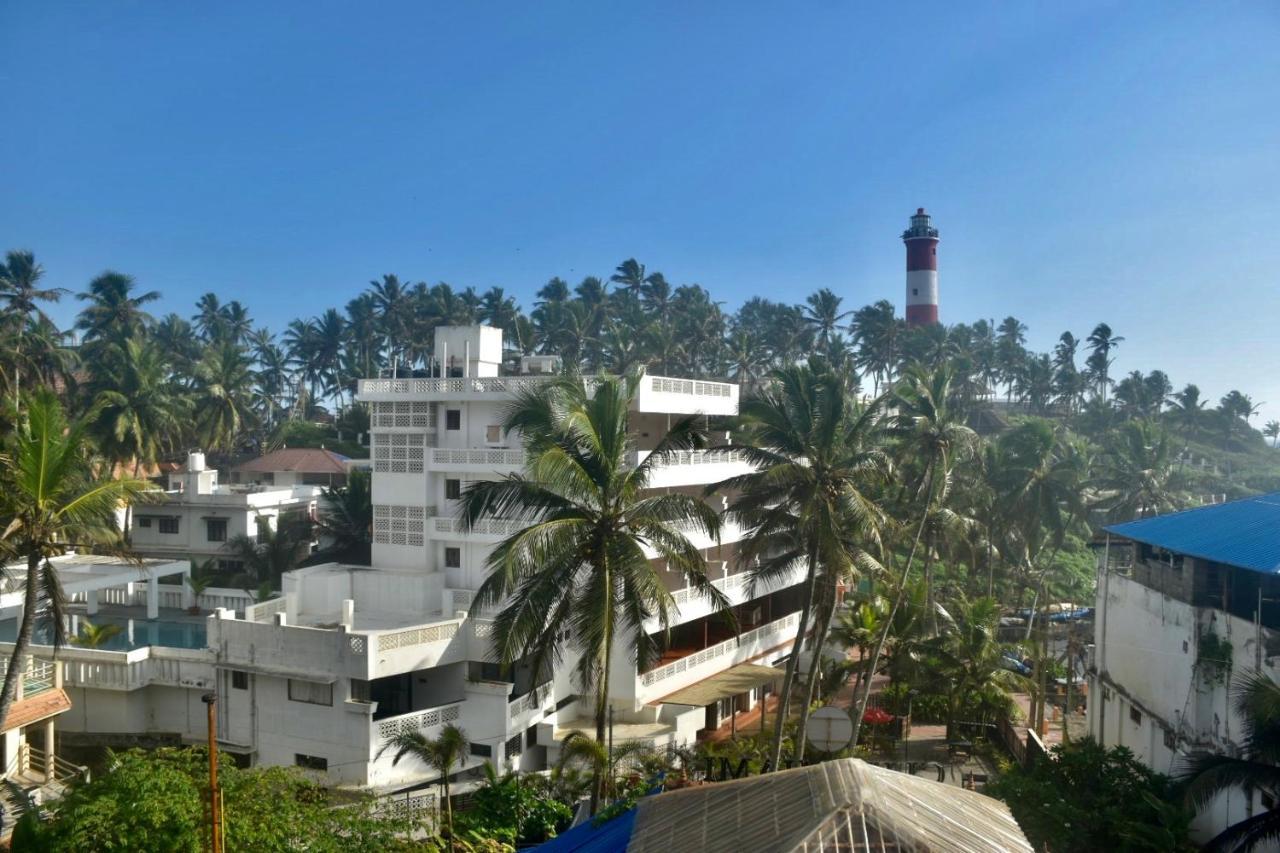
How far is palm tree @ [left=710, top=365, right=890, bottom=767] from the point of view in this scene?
20938mm

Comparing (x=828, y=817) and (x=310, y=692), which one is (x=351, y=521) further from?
(x=828, y=817)

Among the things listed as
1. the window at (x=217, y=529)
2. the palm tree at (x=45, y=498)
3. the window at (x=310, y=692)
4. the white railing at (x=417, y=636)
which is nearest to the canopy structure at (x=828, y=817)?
the palm tree at (x=45, y=498)

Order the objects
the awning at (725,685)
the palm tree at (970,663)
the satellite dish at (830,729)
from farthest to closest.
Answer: the awning at (725,685) → the palm tree at (970,663) → the satellite dish at (830,729)

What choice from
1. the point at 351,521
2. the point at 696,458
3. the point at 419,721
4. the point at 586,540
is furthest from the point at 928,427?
the point at 351,521

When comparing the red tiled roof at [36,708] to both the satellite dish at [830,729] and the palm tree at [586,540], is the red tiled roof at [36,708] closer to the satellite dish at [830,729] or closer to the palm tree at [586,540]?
the palm tree at [586,540]

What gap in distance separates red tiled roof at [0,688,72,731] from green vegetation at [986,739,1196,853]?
2063cm

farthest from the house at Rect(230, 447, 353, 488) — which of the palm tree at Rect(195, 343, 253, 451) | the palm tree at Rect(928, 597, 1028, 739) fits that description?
the palm tree at Rect(928, 597, 1028, 739)

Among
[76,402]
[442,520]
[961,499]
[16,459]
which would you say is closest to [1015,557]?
[961,499]

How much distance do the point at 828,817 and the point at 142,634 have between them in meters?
25.6

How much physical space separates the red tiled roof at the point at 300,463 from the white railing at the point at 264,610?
21262 millimetres

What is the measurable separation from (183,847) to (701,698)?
17901 millimetres

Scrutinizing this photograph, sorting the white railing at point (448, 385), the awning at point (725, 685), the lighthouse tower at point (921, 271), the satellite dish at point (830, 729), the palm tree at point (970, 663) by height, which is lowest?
the awning at point (725, 685)

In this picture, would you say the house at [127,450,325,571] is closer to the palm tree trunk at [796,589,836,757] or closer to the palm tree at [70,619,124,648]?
the palm tree at [70,619,124,648]

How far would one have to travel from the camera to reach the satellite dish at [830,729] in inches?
925
